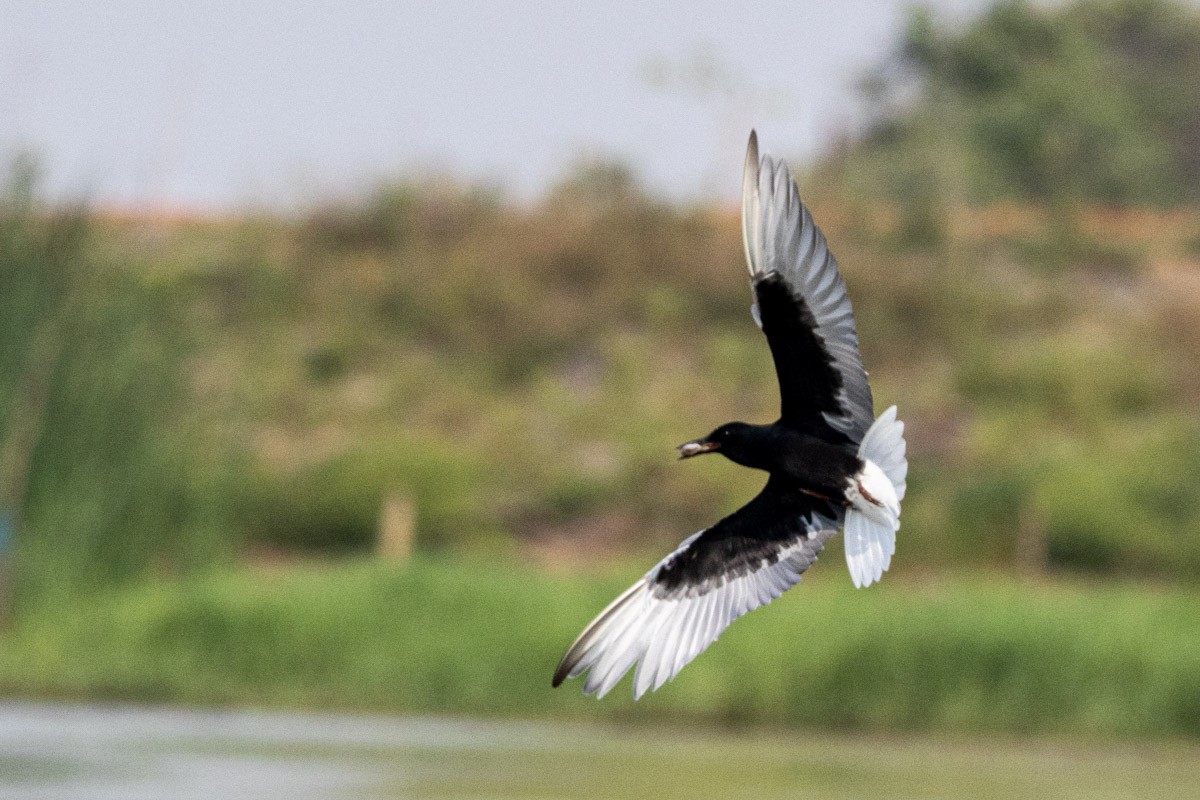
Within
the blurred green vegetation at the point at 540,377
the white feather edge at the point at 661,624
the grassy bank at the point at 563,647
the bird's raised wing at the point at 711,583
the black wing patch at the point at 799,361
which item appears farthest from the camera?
the blurred green vegetation at the point at 540,377

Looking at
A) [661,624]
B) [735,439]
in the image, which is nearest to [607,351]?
[661,624]

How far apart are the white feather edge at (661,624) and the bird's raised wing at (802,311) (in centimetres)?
60

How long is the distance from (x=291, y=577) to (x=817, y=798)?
246 inches

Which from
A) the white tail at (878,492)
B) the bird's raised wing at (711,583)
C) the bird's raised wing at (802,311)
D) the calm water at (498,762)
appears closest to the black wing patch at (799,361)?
the bird's raised wing at (802,311)

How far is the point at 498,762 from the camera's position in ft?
36.6

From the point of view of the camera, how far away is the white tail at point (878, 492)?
5.60 meters

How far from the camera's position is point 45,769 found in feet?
34.6

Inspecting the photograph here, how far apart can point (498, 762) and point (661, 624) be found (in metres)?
5.10

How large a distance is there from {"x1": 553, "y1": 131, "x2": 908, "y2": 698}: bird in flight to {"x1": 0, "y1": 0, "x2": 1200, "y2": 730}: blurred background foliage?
6533mm

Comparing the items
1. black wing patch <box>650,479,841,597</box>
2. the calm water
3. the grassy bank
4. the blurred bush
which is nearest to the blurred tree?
the blurred bush

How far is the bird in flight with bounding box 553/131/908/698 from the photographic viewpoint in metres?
5.66

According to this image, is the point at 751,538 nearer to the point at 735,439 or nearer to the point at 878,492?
the point at 735,439

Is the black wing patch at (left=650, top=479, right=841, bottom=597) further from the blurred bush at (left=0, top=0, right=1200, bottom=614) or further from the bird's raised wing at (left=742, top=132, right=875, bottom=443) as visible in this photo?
the blurred bush at (left=0, top=0, right=1200, bottom=614)

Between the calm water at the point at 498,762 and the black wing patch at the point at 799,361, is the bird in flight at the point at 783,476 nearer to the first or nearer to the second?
the black wing patch at the point at 799,361
